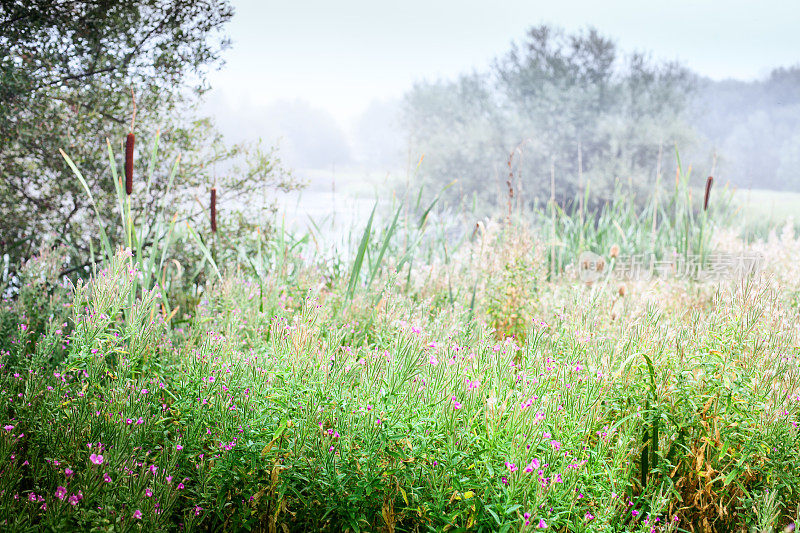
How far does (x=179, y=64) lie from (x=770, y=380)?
3.22 metres

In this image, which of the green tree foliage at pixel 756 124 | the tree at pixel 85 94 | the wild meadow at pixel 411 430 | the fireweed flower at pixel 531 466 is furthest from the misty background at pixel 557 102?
the fireweed flower at pixel 531 466

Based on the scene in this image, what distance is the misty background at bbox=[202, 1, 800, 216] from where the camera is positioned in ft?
33.0

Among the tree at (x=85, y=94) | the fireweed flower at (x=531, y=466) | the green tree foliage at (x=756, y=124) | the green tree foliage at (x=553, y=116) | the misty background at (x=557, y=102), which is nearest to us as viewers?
the fireweed flower at (x=531, y=466)

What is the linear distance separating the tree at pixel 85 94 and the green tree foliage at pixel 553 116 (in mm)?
9153

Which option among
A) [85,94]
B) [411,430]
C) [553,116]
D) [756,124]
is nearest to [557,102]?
[553,116]

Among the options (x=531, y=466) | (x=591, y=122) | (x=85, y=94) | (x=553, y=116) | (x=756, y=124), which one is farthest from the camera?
(x=756, y=124)

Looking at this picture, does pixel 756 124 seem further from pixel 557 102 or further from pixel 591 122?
pixel 557 102

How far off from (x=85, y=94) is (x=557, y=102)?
36.2 ft

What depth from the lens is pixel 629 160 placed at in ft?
36.7

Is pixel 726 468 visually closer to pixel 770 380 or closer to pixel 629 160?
pixel 770 380

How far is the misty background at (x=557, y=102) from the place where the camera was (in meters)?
10.1

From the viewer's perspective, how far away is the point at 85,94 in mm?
2859

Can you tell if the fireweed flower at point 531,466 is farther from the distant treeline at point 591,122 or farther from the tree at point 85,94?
the distant treeline at point 591,122

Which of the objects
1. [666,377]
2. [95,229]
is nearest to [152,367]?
[666,377]
